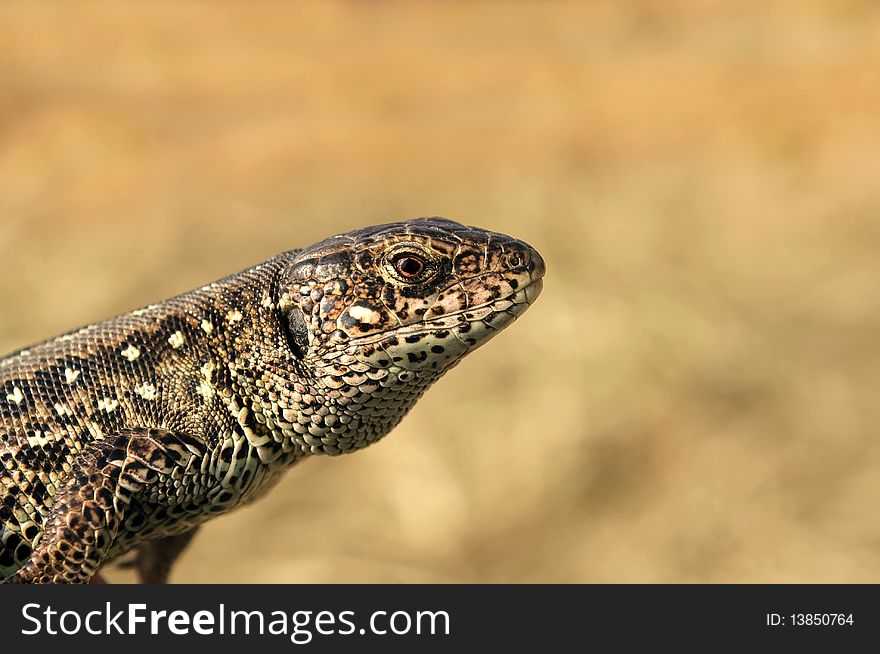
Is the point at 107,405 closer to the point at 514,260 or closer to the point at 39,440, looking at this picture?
the point at 39,440

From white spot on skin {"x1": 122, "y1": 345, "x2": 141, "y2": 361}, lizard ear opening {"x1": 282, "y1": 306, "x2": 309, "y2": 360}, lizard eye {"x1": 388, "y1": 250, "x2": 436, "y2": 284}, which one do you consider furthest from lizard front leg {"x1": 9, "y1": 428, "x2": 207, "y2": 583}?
lizard eye {"x1": 388, "y1": 250, "x2": 436, "y2": 284}

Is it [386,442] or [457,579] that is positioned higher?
[386,442]

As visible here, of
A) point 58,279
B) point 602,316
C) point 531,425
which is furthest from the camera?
point 58,279

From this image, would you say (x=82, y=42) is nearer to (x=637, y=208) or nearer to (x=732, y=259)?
(x=637, y=208)

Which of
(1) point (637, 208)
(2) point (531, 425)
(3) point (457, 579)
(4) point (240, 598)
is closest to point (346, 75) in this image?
(1) point (637, 208)

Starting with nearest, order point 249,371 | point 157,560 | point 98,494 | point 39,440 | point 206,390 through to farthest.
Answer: point 98,494 < point 39,440 < point 206,390 < point 249,371 < point 157,560

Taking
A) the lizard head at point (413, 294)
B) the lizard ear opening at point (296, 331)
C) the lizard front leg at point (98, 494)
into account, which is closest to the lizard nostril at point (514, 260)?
the lizard head at point (413, 294)

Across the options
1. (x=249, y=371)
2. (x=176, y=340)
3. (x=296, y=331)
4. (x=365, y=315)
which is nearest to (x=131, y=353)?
(x=176, y=340)

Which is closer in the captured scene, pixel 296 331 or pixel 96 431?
pixel 96 431
